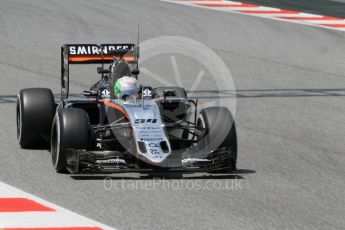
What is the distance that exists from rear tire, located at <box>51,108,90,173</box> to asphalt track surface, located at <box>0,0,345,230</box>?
0.23 m

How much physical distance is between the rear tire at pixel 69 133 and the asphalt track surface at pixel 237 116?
0.76 ft

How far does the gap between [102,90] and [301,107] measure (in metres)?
4.66

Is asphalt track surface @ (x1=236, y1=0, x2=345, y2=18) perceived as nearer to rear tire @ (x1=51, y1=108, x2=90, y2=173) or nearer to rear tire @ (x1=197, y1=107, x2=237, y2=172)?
rear tire @ (x1=197, y1=107, x2=237, y2=172)

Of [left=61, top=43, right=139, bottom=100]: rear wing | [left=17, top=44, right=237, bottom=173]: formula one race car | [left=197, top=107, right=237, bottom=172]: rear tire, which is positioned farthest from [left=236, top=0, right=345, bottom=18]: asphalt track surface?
[left=197, top=107, right=237, bottom=172]: rear tire

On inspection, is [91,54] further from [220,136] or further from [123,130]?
[220,136]

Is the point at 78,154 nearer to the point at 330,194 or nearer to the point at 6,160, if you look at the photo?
the point at 6,160

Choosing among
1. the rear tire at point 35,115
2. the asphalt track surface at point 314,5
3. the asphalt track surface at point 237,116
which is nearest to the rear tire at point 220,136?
the asphalt track surface at point 237,116

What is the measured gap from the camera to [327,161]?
504 inches

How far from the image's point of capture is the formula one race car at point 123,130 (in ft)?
37.1

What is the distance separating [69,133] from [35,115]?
1365 millimetres

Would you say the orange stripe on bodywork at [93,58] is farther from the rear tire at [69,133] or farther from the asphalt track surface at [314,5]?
the asphalt track surface at [314,5]

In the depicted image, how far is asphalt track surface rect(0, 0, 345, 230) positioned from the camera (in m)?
10.2

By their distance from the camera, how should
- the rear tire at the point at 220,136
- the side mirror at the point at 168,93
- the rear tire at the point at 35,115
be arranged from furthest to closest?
1. the rear tire at the point at 35,115
2. the side mirror at the point at 168,93
3. the rear tire at the point at 220,136

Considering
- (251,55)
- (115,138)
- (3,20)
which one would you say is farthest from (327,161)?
(3,20)
